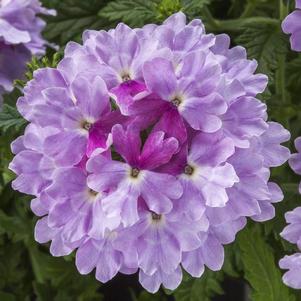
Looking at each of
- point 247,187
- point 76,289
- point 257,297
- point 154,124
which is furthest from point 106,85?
point 76,289

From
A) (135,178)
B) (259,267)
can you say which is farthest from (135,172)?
(259,267)

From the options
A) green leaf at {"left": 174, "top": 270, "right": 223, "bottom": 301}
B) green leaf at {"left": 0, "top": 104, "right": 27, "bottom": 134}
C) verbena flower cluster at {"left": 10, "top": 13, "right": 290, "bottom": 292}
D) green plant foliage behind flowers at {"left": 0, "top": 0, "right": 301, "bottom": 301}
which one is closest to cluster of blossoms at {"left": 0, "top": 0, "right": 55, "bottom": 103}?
green plant foliage behind flowers at {"left": 0, "top": 0, "right": 301, "bottom": 301}

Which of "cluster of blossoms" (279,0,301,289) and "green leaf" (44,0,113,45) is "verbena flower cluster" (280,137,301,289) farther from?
"green leaf" (44,0,113,45)

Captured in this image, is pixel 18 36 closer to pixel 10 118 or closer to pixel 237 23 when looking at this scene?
pixel 10 118

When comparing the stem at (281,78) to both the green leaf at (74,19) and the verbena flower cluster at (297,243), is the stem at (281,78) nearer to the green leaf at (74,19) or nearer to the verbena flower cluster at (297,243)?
the verbena flower cluster at (297,243)

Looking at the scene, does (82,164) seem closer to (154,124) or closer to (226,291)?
(154,124)

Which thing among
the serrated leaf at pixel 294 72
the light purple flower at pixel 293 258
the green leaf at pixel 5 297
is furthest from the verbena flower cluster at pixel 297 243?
the green leaf at pixel 5 297
